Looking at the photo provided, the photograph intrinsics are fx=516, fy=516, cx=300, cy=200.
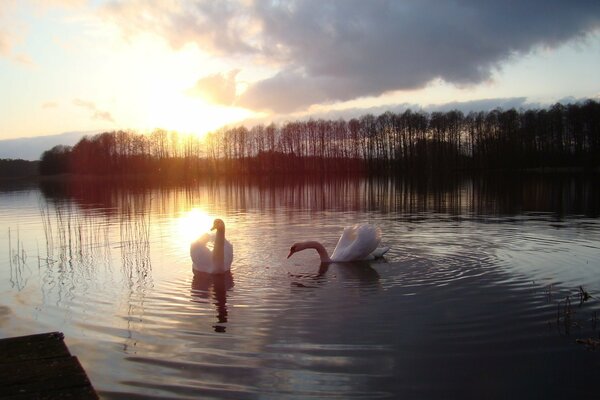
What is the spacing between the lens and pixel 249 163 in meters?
136

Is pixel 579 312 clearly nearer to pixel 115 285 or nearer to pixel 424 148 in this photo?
pixel 115 285

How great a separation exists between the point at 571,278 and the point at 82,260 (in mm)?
12784

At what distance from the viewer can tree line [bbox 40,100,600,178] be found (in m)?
99.9

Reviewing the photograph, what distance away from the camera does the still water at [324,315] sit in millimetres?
6418

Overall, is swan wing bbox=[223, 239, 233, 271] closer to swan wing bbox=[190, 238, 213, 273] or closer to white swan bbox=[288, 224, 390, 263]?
swan wing bbox=[190, 238, 213, 273]

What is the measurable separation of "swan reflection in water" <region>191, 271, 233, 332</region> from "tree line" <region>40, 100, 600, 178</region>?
9069 centimetres

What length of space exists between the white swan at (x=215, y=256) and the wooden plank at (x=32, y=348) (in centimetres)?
683

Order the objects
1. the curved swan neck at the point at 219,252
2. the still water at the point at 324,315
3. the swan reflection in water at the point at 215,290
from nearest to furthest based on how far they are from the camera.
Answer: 1. the still water at the point at 324,315
2. the swan reflection in water at the point at 215,290
3. the curved swan neck at the point at 219,252

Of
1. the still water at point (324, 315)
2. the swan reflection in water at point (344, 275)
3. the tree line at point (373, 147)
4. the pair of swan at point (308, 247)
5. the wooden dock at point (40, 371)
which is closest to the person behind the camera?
the wooden dock at point (40, 371)

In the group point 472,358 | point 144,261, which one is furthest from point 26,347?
point 144,261

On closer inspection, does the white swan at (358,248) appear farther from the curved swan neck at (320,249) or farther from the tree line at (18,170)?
the tree line at (18,170)

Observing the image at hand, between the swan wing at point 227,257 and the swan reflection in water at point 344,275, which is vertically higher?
the swan wing at point 227,257

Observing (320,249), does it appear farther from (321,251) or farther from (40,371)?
(40,371)

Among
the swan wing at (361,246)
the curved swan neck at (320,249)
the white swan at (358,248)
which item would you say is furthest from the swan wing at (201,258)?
the swan wing at (361,246)
